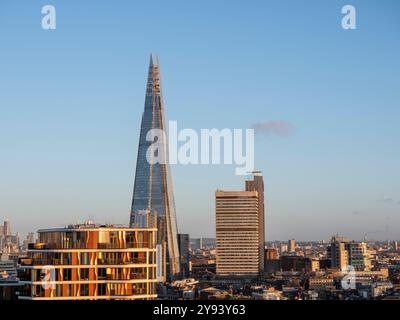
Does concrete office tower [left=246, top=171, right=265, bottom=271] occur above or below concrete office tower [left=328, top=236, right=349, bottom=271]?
above

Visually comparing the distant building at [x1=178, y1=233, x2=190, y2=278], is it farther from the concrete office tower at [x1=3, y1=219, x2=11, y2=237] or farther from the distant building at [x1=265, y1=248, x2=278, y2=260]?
the concrete office tower at [x1=3, y1=219, x2=11, y2=237]

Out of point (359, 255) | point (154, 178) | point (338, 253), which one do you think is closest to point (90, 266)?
point (359, 255)

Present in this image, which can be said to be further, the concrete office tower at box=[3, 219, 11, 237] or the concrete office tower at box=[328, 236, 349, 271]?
the concrete office tower at box=[328, 236, 349, 271]

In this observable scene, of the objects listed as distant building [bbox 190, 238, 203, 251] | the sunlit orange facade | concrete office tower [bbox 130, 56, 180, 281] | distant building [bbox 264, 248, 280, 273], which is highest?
concrete office tower [bbox 130, 56, 180, 281]

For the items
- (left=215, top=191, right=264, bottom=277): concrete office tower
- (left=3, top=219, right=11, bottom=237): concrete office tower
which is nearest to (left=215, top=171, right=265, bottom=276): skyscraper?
(left=215, top=191, right=264, bottom=277): concrete office tower
